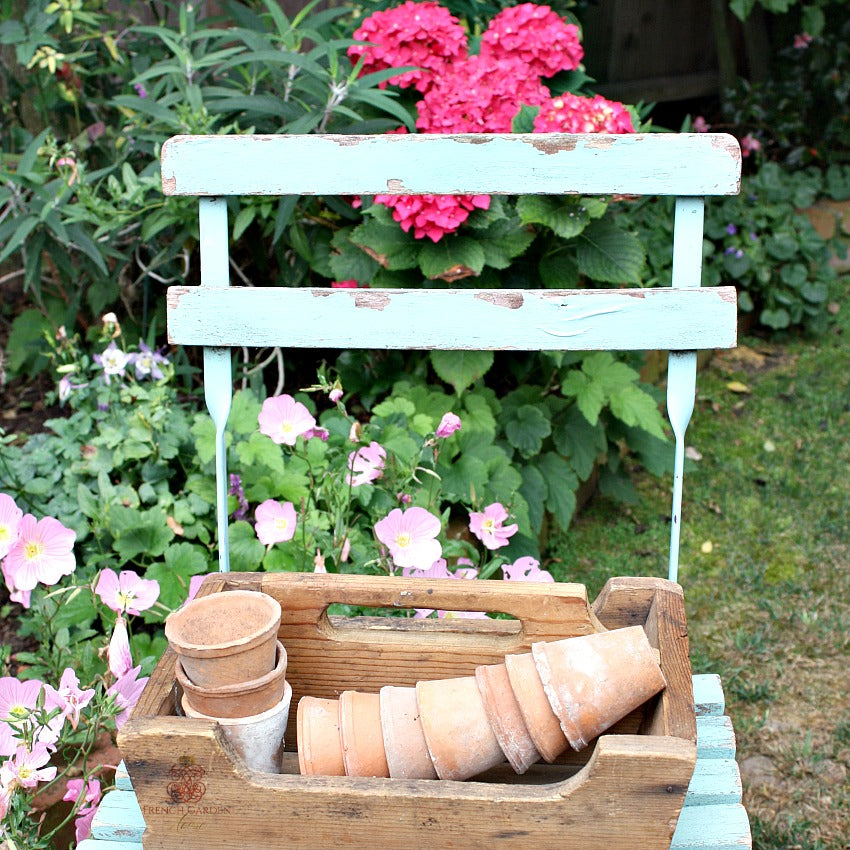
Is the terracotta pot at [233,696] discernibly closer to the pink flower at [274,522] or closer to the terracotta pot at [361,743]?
the terracotta pot at [361,743]

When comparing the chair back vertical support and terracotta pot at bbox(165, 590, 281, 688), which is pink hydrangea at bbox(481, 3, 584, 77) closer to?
the chair back vertical support

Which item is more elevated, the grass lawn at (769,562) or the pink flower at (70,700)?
the pink flower at (70,700)

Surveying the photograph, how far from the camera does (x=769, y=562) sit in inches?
116

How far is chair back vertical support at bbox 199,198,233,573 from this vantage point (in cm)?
148

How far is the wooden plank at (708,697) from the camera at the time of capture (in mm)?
1442

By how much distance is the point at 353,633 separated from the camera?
1.39m

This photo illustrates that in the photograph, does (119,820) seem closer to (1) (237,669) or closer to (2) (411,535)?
(1) (237,669)

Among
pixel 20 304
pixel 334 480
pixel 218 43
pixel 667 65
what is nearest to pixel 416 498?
pixel 334 480

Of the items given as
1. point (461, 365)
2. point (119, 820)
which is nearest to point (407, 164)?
point (119, 820)

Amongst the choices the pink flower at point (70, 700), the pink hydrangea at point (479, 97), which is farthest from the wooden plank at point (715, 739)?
the pink hydrangea at point (479, 97)

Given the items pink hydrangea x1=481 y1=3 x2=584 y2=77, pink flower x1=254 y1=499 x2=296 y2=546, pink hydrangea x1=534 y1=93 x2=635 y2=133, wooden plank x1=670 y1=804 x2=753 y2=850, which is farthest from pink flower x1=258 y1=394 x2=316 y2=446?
pink hydrangea x1=481 y1=3 x2=584 y2=77

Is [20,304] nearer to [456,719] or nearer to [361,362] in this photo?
[361,362]

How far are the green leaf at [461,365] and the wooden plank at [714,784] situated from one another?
127 cm

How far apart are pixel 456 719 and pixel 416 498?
0.90 m
